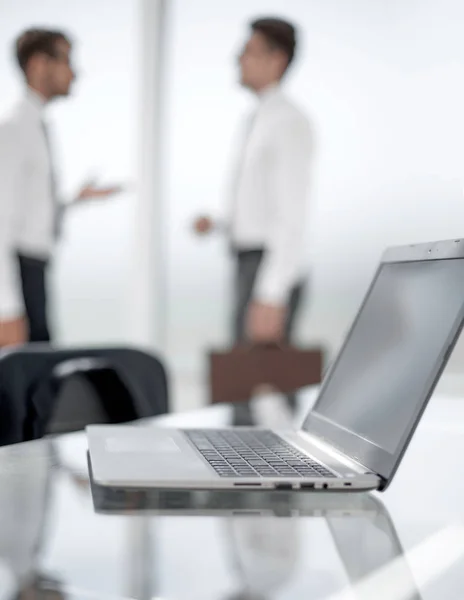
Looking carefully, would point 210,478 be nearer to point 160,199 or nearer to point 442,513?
point 442,513

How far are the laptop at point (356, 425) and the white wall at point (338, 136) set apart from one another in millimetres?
3146

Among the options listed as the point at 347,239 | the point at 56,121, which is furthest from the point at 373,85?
the point at 56,121

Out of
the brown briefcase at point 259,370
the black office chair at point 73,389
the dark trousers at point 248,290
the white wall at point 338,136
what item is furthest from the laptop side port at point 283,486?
the dark trousers at point 248,290

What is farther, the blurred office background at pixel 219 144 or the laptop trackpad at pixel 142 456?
the blurred office background at pixel 219 144

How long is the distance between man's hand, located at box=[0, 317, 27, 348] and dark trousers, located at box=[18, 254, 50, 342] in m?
0.05

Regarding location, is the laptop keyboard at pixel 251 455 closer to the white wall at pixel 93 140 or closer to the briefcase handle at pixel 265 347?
the briefcase handle at pixel 265 347

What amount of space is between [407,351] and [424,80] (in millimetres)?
3561

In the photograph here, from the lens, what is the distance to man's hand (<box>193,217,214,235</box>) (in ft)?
15.9

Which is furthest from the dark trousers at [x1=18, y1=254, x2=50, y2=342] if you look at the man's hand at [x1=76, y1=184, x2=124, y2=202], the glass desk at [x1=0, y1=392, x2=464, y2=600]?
the glass desk at [x1=0, y1=392, x2=464, y2=600]

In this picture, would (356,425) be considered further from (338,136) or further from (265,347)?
(338,136)

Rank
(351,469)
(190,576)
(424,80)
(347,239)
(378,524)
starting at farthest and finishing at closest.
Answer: (347,239)
(424,80)
(351,469)
(378,524)
(190,576)

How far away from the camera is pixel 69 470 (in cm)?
101

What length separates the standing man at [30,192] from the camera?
4422 mm

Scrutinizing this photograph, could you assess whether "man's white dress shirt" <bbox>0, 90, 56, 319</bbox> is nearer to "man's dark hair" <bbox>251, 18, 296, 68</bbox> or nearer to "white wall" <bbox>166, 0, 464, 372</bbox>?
"white wall" <bbox>166, 0, 464, 372</bbox>
